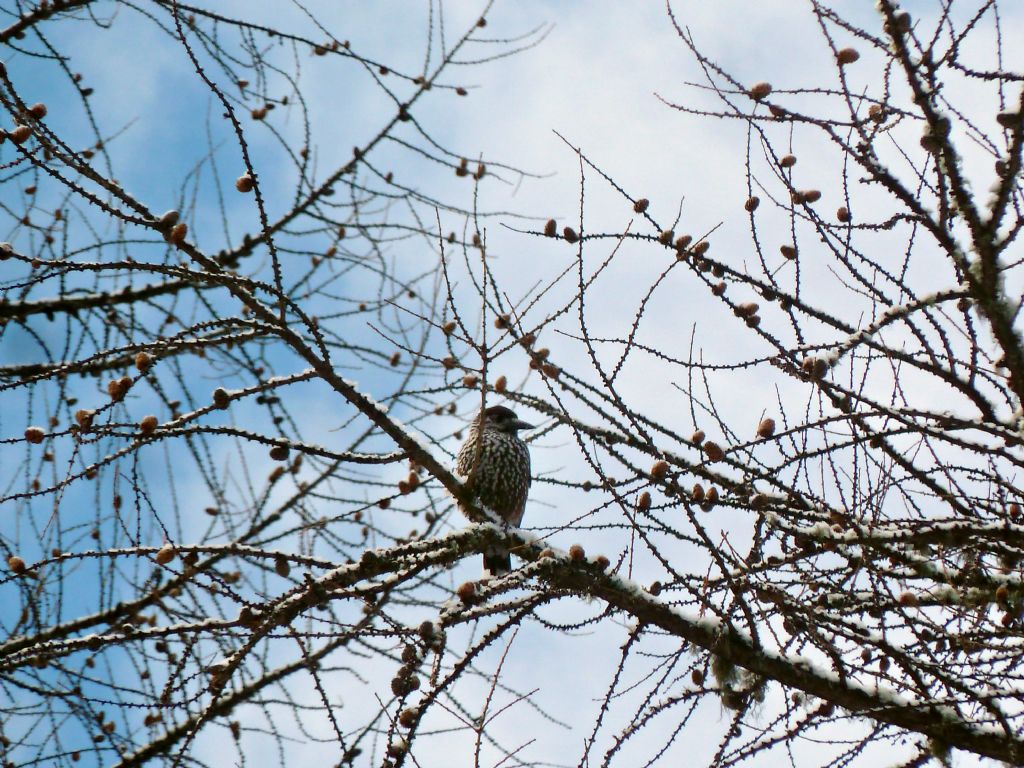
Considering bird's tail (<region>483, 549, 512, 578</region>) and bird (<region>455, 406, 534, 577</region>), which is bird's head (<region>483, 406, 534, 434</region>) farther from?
bird's tail (<region>483, 549, 512, 578</region>)

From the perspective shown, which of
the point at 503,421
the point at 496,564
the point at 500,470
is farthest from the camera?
the point at 503,421

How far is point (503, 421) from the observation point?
5945 mm

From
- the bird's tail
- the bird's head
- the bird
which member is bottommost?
the bird's tail

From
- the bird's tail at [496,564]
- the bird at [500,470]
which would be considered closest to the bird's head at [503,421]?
the bird at [500,470]

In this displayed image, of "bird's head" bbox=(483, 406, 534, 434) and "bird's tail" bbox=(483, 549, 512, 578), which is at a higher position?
"bird's head" bbox=(483, 406, 534, 434)

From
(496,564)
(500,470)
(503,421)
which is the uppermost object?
(503,421)

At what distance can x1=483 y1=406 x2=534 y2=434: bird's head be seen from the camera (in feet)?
19.2

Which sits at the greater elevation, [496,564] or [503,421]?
[503,421]

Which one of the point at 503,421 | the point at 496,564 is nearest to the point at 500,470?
the point at 503,421

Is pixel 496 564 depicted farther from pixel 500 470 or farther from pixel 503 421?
pixel 503 421

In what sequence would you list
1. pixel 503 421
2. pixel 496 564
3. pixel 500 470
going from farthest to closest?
1. pixel 503 421
2. pixel 500 470
3. pixel 496 564

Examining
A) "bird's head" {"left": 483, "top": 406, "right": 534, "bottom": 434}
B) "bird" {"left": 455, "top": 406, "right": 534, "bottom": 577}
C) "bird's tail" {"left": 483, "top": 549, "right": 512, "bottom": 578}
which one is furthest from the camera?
"bird's head" {"left": 483, "top": 406, "right": 534, "bottom": 434}

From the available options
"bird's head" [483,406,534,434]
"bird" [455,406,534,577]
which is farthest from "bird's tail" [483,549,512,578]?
"bird's head" [483,406,534,434]

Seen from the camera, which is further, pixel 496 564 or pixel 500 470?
pixel 500 470
